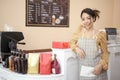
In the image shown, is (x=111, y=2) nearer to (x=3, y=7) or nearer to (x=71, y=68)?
(x=3, y=7)

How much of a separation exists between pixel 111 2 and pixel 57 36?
186 cm

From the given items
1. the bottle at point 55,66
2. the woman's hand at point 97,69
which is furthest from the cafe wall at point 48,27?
the woman's hand at point 97,69

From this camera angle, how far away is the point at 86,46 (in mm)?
2428

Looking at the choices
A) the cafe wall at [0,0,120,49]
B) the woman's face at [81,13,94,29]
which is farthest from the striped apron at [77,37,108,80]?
the cafe wall at [0,0,120,49]

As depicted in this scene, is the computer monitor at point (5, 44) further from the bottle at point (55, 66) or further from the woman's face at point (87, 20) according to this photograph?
the woman's face at point (87, 20)

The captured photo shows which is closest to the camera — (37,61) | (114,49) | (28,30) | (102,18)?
(37,61)

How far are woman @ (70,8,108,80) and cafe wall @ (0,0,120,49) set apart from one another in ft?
6.75

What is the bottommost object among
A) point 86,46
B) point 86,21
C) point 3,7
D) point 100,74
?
point 100,74

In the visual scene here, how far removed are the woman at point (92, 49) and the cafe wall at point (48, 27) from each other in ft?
6.75

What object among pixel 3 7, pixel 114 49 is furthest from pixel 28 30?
pixel 114 49

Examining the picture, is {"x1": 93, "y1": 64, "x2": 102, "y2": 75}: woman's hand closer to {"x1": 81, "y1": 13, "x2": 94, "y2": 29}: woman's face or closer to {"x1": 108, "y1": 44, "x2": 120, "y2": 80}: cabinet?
{"x1": 81, "y1": 13, "x2": 94, "y2": 29}: woman's face

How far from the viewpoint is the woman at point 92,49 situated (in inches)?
93.9

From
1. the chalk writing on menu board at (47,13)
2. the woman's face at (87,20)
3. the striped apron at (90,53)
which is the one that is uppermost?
the chalk writing on menu board at (47,13)

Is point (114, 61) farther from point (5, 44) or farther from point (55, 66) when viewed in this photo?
point (5, 44)
